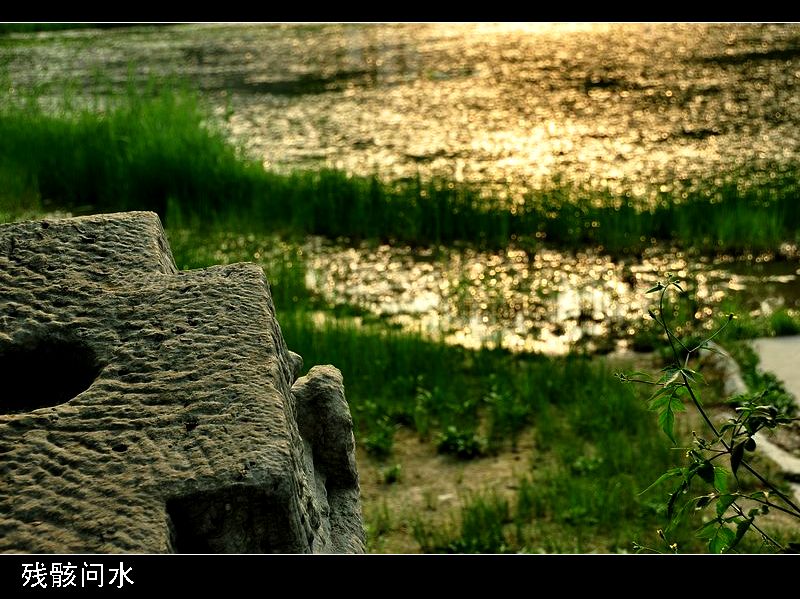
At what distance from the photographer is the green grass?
7.73m

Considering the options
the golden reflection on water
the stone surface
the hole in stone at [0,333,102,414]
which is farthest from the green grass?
the hole in stone at [0,333,102,414]

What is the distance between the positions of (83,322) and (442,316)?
4725mm

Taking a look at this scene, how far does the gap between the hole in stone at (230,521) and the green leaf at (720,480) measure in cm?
84

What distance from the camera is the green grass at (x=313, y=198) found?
7734 mm

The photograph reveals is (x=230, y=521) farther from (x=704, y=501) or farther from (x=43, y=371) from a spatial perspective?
(x=704, y=501)

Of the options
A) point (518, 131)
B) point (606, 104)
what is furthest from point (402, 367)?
point (606, 104)

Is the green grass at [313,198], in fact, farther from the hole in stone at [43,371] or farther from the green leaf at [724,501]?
the hole in stone at [43,371]

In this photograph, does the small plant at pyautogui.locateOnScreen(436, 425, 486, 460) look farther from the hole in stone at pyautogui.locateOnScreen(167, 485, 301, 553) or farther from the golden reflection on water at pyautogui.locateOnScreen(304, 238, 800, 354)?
the hole in stone at pyautogui.locateOnScreen(167, 485, 301, 553)

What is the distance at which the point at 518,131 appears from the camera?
35.6 feet

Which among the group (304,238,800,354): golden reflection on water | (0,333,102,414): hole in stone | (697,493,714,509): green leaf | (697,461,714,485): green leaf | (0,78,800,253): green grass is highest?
(0,333,102,414): hole in stone

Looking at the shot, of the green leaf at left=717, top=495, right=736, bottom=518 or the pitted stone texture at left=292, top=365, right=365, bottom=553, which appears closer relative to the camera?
the green leaf at left=717, top=495, right=736, bottom=518

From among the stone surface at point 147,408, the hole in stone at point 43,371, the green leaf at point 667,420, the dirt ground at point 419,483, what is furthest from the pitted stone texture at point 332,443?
the dirt ground at point 419,483

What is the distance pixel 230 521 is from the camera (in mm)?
1485

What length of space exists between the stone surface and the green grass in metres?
5.87
